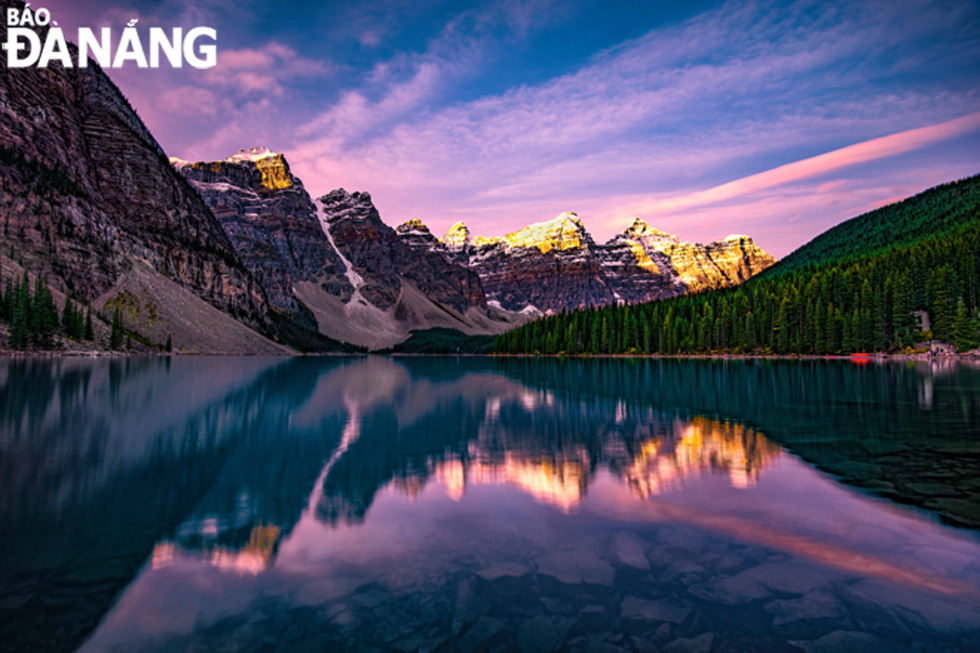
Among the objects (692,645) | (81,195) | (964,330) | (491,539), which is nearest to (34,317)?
(81,195)

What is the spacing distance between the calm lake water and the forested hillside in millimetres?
105253

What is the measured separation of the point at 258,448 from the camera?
22.0 metres

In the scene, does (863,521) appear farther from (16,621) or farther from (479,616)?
(16,621)

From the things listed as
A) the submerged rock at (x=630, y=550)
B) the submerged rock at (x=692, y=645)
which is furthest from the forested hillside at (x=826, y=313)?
the submerged rock at (x=692, y=645)

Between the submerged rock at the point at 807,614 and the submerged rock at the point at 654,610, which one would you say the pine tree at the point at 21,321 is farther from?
the submerged rock at the point at 807,614

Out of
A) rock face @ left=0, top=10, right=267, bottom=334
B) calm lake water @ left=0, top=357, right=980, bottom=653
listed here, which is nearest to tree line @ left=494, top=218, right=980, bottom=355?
calm lake water @ left=0, top=357, right=980, bottom=653

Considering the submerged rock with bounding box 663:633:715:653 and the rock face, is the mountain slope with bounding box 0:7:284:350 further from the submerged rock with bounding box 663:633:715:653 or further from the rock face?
the submerged rock with bounding box 663:633:715:653

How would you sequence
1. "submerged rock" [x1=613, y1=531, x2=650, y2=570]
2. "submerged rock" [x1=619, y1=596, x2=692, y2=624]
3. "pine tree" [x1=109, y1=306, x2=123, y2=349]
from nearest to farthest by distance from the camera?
"submerged rock" [x1=619, y1=596, x2=692, y2=624], "submerged rock" [x1=613, y1=531, x2=650, y2=570], "pine tree" [x1=109, y1=306, x2=123, y2=349]

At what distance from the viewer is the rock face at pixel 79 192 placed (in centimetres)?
13312

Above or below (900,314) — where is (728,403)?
below

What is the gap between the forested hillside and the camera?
355ft

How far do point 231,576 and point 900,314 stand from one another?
13786cm

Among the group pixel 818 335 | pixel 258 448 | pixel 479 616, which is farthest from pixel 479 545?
pixel 818 335

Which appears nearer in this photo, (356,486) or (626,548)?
(626,548)
